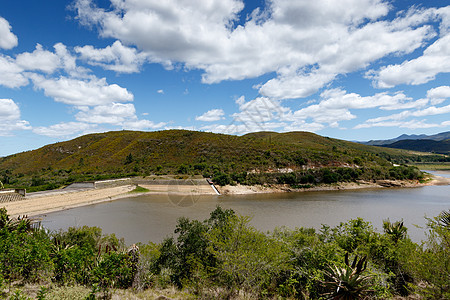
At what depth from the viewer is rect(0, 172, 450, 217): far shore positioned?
33.2m

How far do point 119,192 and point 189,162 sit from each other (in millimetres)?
25292

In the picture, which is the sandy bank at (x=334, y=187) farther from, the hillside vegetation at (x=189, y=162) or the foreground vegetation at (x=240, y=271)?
the foreground vegetation at (x=240, y=271)

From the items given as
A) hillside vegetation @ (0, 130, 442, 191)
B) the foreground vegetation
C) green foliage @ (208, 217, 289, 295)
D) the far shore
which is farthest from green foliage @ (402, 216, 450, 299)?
hillside vegetation @ (0, 130, 442, 191)

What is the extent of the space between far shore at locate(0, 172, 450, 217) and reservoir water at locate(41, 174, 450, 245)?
276 cm

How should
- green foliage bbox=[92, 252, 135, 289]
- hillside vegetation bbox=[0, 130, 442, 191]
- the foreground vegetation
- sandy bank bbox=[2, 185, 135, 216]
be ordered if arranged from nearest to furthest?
the foreground vegetation < green foliage bbox=[92, 252, 135, 289] < sandy bank bbox=[2, 185, 135, 216] < hillside vegetation bbox=[0, 130, 442, 191]

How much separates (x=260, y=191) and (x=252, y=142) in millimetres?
33232

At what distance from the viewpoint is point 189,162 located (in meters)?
70.4

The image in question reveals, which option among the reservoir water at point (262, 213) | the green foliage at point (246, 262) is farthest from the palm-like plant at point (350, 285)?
the reservoir water at point (262, 213)

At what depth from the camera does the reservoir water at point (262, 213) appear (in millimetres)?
25172

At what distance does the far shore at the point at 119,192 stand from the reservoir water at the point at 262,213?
2.76 metres

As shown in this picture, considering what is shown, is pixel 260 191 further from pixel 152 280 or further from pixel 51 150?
pixel 51 150

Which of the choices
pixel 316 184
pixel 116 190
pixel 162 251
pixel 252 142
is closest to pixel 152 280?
pixel 162 251

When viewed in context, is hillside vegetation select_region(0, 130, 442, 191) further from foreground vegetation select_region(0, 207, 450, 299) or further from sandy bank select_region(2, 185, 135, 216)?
foreground vegetation select_region(0, 207, 450, 299)

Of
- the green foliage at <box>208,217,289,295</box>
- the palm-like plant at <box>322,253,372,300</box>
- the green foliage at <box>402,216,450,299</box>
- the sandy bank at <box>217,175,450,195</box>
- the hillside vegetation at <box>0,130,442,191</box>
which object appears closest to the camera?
the palm-like plant at <box>322,253,372,300</box>
